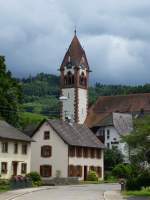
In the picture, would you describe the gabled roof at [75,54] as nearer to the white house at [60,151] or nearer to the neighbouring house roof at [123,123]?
the neighbouring house roof at [123,123]

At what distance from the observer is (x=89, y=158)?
87.7 meters

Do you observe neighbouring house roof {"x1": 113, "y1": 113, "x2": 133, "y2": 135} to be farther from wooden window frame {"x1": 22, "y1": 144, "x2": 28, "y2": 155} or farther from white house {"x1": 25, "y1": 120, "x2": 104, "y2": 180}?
wooden window frame {"x1": 22, "y1": 144, "x2": 28, "y2": 155}

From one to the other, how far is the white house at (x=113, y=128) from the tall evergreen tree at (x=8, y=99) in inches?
1005

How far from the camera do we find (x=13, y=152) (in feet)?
244

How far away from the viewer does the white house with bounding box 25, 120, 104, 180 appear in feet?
270

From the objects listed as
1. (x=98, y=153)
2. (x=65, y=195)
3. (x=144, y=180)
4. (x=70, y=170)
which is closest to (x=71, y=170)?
(x=70, y=170)

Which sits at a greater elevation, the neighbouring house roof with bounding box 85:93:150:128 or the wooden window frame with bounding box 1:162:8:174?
the neighbouring house roof with bounding box 85:93:150:128

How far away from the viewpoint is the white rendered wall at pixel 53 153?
82125mm

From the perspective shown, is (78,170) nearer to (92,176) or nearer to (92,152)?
(92,176)

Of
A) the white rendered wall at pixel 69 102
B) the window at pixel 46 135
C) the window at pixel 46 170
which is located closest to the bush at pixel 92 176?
the window at pixel 46 170

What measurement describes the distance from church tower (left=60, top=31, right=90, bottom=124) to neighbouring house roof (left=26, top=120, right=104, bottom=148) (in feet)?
90.9

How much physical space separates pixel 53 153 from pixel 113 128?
2746 cm

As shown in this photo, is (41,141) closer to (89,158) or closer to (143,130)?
(89,158)

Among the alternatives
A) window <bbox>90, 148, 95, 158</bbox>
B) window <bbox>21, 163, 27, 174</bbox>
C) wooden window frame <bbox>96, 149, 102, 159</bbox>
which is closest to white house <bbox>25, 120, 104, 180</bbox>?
window <bbox>90, 148, 95, 158</bbox>
